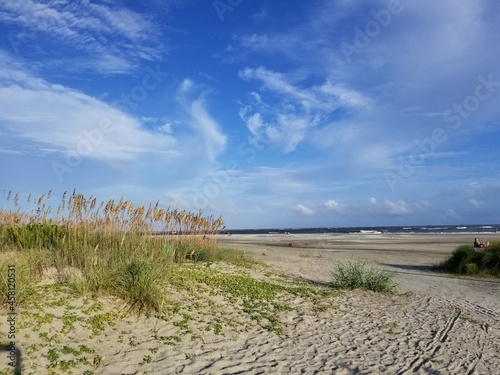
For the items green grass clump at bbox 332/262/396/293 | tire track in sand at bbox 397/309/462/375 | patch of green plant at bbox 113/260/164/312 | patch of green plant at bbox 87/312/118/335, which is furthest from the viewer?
green grass clump at bbox 332/262/396/293

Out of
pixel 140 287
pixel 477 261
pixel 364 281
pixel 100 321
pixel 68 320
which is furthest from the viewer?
pixel 477 261

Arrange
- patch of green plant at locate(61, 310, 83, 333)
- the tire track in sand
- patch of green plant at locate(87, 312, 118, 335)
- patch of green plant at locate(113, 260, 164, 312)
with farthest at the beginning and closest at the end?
patch of green plant at locate(113, 260, 164, 312) → patch of green plant at locate(87, 312, 118, 335) → patch of green plant at locate(61, 310, 83, 333) → the tire track in sand

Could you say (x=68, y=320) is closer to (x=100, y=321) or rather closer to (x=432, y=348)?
(x=100, y=321)

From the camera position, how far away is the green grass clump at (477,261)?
14781 millimetres

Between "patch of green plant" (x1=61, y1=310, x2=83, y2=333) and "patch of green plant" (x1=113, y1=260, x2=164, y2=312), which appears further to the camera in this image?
"patch of green plant" (x1=113, y1=260, x2=164, y2=312)

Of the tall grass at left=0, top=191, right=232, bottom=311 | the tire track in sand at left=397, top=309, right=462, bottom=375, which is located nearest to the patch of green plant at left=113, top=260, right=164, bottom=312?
the tall grass at left=0, top=191, right=232, bottom=311

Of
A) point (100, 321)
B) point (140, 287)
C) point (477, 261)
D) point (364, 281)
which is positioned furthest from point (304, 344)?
point (477, 261)

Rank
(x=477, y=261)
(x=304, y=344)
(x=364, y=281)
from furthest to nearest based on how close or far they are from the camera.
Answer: (x=477, y=261)
(x=364, y=281)
(x=304, y=344)

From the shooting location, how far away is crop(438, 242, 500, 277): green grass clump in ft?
48.5

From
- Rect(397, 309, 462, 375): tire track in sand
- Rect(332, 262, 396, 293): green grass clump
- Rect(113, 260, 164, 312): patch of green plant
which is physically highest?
Rect(113, 260, 164, 312): patch of green plant

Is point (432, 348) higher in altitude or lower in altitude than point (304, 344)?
lower

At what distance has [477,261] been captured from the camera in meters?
15.3

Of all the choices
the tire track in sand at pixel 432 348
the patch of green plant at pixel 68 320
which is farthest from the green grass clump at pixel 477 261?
the patch of green plant at pixel 68 320

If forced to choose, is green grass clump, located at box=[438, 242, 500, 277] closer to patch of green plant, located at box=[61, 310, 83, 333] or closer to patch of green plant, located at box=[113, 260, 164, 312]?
patch of green plant, located at box=[113, 260, 164, 312]
